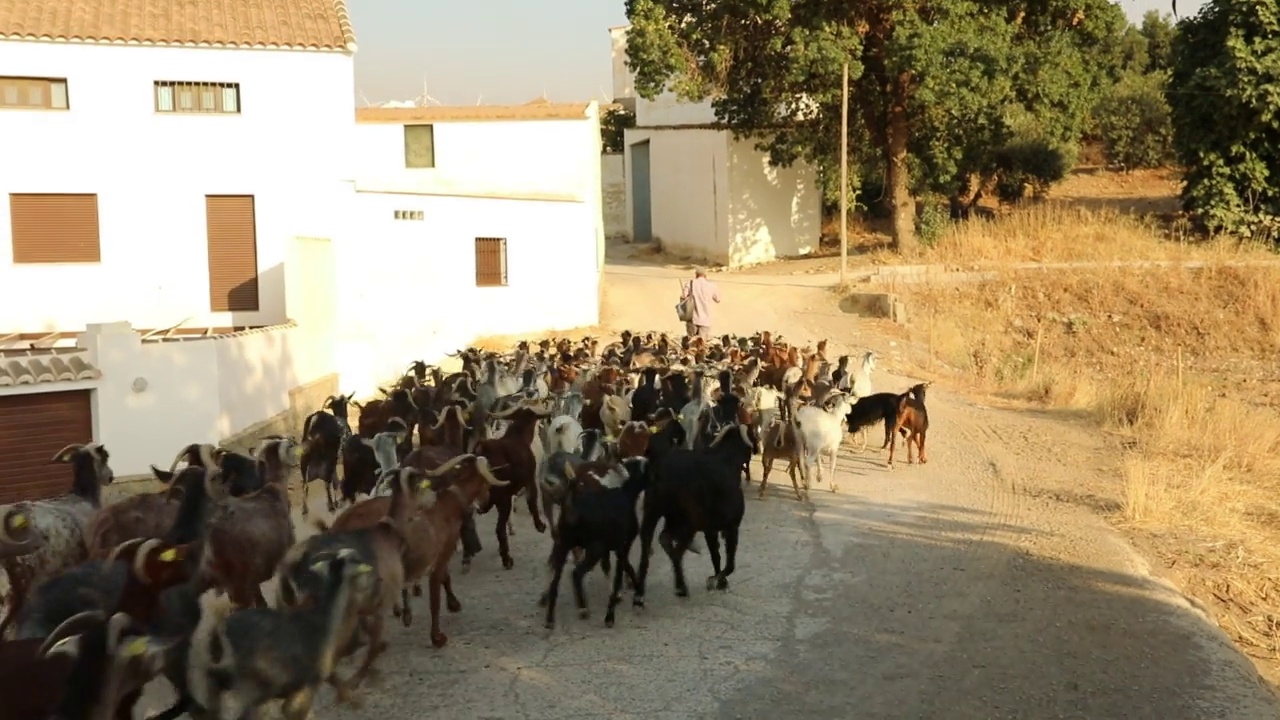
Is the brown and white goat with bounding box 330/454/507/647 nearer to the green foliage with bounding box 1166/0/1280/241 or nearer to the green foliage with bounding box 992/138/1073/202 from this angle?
the green foliage with bounding box 1166/0/1280/241

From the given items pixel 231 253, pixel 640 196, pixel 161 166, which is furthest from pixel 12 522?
pixel 640 196

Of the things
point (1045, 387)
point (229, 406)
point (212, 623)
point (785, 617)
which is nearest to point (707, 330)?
point (1045, 387)

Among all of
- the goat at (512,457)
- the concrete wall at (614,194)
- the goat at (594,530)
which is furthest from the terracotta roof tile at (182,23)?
the concrete wall at (614,194)

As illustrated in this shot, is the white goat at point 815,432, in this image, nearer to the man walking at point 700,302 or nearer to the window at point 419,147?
the man walking at point 700,302

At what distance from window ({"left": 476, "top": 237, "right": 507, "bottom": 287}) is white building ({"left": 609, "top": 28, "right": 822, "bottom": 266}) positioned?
11.4 meters

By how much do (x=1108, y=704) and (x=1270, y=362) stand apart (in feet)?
72.8

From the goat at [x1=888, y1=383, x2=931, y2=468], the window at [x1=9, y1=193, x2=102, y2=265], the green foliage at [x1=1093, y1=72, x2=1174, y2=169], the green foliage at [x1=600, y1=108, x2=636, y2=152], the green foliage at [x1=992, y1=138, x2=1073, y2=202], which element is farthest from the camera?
the green foliage at [x1=600, y1=108, x2=636, y2=152]

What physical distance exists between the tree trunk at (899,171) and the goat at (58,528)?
26.0 m

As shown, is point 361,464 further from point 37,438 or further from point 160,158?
point 160,158

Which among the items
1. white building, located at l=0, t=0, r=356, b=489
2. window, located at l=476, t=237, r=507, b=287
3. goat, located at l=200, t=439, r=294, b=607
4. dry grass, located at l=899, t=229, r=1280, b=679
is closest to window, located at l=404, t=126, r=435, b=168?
window, located at l=476, t=237, r=507, b=287

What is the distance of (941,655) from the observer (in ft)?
25.8

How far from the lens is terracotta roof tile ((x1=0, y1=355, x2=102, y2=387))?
42.2 feet

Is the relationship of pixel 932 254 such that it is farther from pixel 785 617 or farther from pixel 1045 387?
pixel 785 617

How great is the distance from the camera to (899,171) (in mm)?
32312
